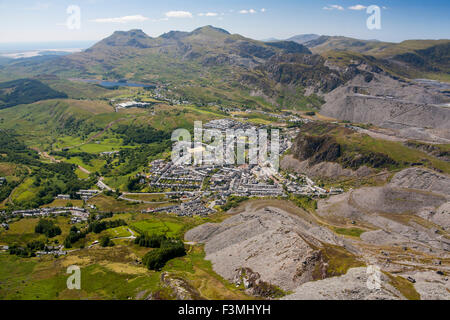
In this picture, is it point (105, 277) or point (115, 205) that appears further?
point (115, 205)

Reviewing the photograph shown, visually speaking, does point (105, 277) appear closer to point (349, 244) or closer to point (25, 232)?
point (25, 232)

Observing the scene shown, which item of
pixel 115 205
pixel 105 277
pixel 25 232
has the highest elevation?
pixel 105 277

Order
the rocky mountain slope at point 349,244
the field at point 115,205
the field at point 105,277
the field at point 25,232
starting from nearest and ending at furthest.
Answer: the rocky mountain slope at point 349,244, the field at point 105,277, the field at point 25,232, the field at point 115,205

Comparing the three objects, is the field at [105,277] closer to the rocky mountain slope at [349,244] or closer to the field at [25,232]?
the rocky mountain slope at [349,244]

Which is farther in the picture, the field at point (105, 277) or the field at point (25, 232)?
the field at point (25, 232)

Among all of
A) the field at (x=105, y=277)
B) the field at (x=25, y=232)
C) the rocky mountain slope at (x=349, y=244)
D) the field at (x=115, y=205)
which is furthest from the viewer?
the field at (x=115, y=205)

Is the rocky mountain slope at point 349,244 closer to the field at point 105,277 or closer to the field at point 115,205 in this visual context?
the field at point 105,277

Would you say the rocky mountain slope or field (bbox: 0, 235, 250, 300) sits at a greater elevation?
the rocky mountain slope

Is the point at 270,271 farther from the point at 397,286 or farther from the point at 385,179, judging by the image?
the point at 385,179

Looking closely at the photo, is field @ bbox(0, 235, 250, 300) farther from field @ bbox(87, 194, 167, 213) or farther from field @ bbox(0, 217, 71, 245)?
field @ bbox(87, 194, 167, 213)

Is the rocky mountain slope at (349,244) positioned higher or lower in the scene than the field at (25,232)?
higher

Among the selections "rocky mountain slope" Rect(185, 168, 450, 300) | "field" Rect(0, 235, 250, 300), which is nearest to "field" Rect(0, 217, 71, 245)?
"field" Rect(0, 235, 250, 300)

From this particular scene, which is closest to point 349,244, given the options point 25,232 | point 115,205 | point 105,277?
point 105,277

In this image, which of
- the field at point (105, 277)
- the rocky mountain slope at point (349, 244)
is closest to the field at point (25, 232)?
the field at point (105, 277)
